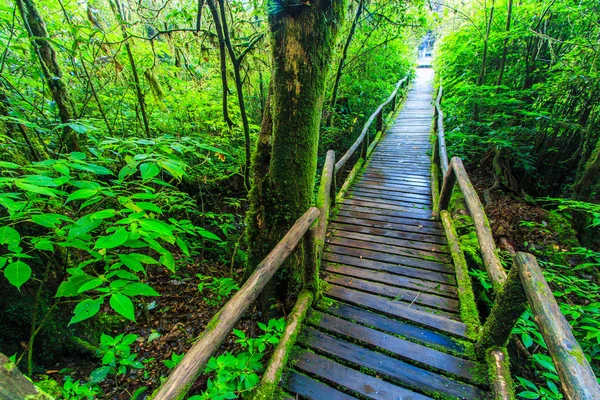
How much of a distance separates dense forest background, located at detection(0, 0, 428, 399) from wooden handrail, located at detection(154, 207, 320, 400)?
351mm

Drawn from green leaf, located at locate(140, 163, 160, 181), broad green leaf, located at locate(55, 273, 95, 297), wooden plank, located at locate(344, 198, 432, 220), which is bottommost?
wooden plank, located at locate(344, 198, 432, 220)

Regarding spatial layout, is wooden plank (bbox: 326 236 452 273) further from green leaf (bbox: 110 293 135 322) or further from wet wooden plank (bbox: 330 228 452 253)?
green leaf (bbox: 110 293 135 322)

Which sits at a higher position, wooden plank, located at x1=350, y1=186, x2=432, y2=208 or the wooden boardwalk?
wooden plank, located at x1=350, y1=186, x2=432, y2=208

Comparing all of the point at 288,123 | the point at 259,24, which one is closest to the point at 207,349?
the point at 288,123

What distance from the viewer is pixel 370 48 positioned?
28.7 ft

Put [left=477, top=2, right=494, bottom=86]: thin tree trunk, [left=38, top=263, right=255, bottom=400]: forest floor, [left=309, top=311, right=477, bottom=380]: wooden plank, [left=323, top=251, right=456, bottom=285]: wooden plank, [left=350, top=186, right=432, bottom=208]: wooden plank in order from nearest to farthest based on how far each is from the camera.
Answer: [left=309, top=311, right=477, bottom=380]: wooden plank, [left=38, top=263, right=255, bottom=400]: forest floor, [left=323, top=251, right=456, bottom=285]: wooden plank, [left=350, top=186, right=432, bottom=208]: wooden plank, [left=477, top=2, right=494, bottom=86]: thin tree trunk

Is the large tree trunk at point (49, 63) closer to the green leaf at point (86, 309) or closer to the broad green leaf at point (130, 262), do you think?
the broad green leaf at point (130, 262)

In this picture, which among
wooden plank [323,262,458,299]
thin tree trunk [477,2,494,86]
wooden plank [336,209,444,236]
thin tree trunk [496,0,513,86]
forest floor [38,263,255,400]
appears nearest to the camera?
forest floor [38,263,255,400]

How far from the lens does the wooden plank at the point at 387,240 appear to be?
377 cm

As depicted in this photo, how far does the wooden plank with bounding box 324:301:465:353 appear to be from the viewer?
8.10 ft

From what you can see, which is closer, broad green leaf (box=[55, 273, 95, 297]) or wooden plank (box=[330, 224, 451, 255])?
broad green leaf (box=[55, 273, 95, 297])

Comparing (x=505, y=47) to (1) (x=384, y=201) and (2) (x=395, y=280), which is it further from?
(2) (x=395, y=280)

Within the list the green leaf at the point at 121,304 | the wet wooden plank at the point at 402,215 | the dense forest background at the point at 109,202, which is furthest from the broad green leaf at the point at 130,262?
the wet wooden plank at the point at 402,215

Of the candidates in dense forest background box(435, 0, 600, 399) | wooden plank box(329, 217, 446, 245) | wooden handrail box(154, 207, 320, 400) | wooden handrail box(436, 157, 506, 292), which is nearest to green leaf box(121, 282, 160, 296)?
wooden handrail box(154, 207, 320, 400)
